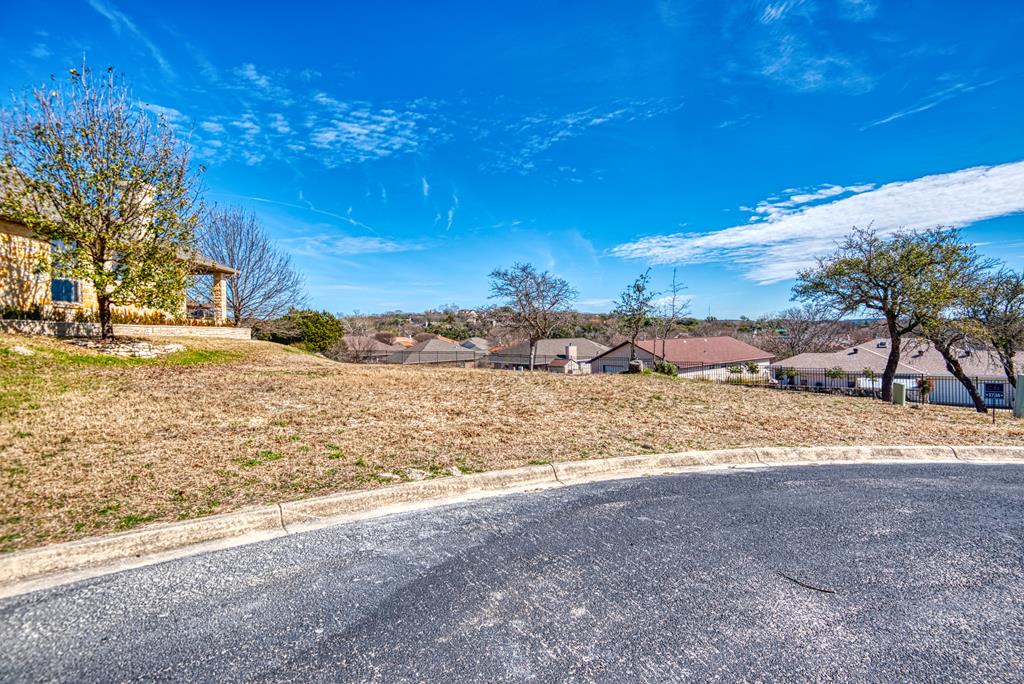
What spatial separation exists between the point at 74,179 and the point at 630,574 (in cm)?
1672

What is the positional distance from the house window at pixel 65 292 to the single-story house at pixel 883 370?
35.5m

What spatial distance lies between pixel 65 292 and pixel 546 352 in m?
37.0

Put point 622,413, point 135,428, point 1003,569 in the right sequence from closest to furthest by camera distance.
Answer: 1. point 1003,569
2. point 135,428
3. point 622,413

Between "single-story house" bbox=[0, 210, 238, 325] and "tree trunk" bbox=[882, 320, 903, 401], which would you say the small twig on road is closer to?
"single-story house" bbox=[0, 210, 238, 325]

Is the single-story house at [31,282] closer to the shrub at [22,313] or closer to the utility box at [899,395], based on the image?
the shrub at [22,313]

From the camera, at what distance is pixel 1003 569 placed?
3.28m

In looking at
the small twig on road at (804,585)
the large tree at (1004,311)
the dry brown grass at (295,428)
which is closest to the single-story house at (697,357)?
the large tree at (1004,311)

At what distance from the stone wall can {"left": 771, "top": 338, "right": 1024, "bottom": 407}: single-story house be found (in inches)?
1269

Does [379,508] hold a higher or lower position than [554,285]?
lower

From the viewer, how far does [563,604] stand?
2730mm

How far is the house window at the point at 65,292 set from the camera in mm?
15527

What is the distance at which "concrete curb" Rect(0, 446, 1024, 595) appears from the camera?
3154 millimetres

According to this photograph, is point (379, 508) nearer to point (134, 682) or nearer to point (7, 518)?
point (134, 682)

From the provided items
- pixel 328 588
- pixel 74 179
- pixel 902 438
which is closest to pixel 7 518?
pixel 328 588
